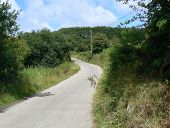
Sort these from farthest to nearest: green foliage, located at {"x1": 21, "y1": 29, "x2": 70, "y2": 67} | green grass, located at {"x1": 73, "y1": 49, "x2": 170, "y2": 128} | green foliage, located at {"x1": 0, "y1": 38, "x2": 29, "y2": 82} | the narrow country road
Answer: green foliage, located at {"x1": 21, "y1": 29, "x2": 70, "y2": 67} < green foliage, located at {"x1": 0, "y1": 38, "x2": 29, "y2": 82} < the narrow country road < green grass, located at {"x1": 73, "y1": 49, "x2": 170, "y2": 128}

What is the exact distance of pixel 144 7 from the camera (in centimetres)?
1196

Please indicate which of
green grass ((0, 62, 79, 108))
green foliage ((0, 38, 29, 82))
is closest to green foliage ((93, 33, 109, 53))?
green grass ((0, 62, 79, 108))

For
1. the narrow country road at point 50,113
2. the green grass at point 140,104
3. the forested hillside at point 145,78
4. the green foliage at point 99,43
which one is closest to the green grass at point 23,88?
the narrow country road at point 50,113

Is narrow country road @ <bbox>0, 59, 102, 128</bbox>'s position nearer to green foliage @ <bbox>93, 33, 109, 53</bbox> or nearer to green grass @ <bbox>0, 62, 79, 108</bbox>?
green grass @ <bbox>0, 62, 79, 108</bbox>

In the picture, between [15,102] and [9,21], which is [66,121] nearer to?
Result: [15,102]

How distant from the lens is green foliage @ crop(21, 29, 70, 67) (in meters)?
52.0

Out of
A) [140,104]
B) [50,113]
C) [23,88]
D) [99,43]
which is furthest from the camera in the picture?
[99,43]

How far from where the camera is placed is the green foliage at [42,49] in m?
52.0

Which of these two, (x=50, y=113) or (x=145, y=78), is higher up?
(x=145, y=78)

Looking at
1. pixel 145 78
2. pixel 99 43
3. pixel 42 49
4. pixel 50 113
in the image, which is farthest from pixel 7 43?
pixel 99 43

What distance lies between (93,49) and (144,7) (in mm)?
87747

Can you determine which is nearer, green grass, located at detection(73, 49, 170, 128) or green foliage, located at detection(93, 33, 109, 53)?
green grass, located at detection(73, 49, 170, 128)

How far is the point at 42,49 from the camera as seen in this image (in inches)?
2067

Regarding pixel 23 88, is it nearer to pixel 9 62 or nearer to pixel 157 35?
pixel 9 62
